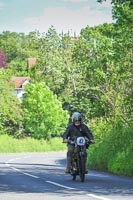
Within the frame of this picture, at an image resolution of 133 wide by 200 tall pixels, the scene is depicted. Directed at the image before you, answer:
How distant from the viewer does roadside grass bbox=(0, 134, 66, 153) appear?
71500mm

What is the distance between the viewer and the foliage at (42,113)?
8556 centimetres

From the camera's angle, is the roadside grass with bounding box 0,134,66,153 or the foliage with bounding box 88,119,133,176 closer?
the foliage with bounding box 88,119,133,176

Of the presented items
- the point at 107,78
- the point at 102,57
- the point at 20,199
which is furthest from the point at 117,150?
the point at 102,57

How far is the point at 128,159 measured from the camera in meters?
21.0

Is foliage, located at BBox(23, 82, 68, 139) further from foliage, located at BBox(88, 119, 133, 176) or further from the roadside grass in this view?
foliage, located at BBox(88, 119, 133, 176)

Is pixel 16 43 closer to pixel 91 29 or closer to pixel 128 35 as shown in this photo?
pixel 91 29

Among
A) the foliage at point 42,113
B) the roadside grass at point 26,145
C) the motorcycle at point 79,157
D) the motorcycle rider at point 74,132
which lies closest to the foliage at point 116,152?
the motorcycle rider at point 74,132

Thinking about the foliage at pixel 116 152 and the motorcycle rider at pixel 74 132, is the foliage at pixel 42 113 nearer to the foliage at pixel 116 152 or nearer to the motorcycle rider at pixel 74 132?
the foliage at pixel 116 152

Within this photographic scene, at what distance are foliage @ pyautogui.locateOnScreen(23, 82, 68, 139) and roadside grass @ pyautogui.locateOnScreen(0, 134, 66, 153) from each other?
3841 millimetres

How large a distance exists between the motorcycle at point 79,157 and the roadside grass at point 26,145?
2131 inches

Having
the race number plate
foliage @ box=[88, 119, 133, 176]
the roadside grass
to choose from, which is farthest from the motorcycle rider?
the roadside grass

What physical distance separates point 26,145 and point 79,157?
195 feet

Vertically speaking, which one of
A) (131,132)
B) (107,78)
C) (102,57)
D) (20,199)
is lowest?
(20,199)

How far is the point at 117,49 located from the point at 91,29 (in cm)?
2949
